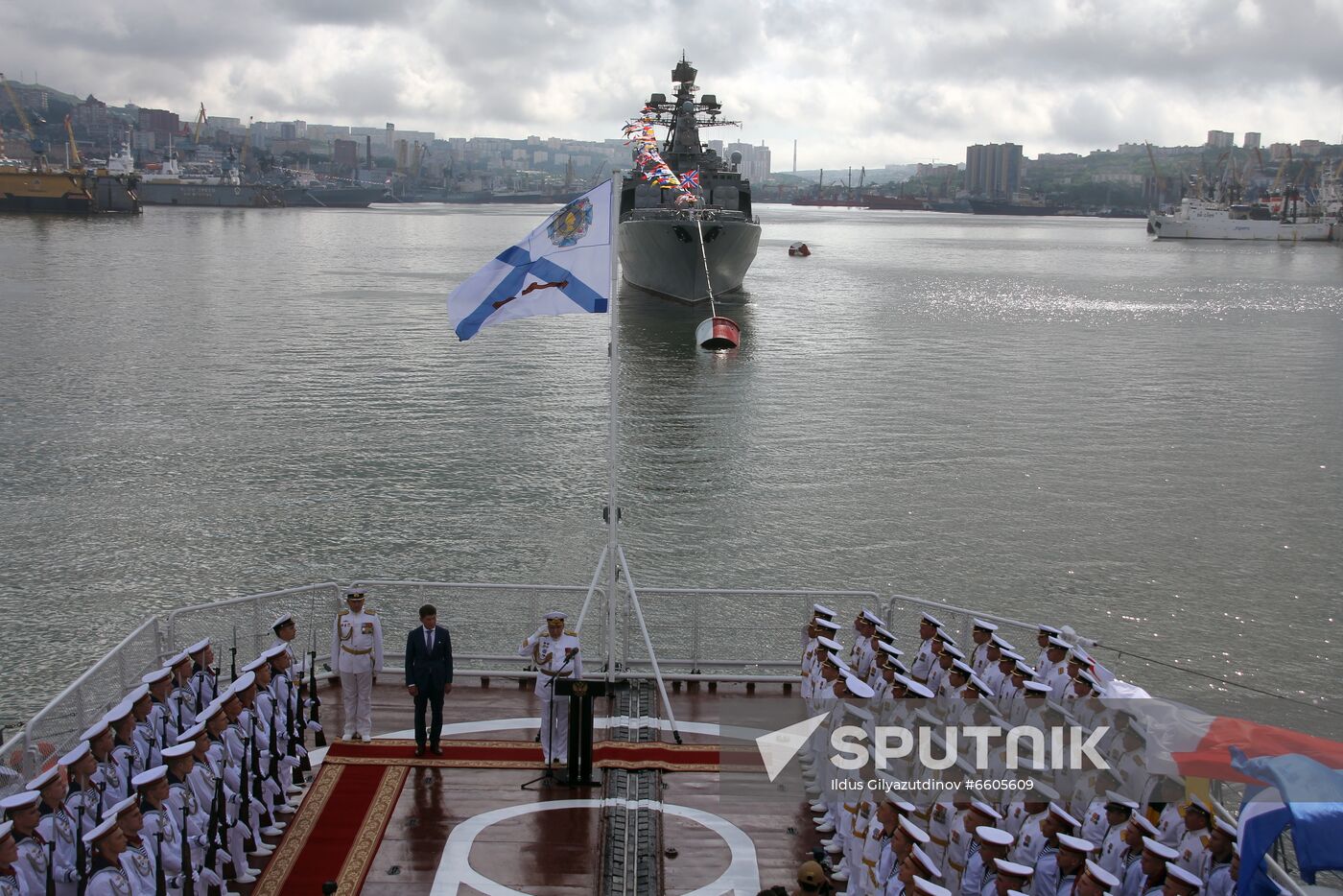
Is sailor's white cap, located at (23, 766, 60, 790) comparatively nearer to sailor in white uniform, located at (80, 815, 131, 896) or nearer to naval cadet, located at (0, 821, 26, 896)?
naval cadet, located at (0, 821, 26, 896)

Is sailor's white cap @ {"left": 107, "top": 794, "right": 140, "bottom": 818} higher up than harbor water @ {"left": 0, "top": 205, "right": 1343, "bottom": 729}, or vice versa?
sailor's white cap @ {"left": 107, "top": 794, "right": 140, "bottom": 818}

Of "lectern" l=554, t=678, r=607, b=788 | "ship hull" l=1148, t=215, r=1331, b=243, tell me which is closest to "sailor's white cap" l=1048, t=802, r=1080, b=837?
"lectern" l=554, t=678, r=607, b=788

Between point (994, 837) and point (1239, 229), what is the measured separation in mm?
199972

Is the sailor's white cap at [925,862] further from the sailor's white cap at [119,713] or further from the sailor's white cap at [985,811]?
the sailor's white cap at [119,713]

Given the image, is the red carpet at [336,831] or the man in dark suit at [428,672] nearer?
the red carpet at [336,831]

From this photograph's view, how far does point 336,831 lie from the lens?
10180mm

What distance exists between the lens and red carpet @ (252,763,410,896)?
31.0 ft

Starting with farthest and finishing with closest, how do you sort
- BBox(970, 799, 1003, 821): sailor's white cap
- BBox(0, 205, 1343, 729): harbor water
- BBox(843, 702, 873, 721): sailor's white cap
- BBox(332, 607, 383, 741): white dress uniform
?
BBox(0, 205, 1343, 729): harbor water, BBox(332, 607, 383, 741): white dress uniform, BBox(843, 702, 873, 721): sailor's white cap, BBox(970, 799, 1003, 821): sailor's white cap

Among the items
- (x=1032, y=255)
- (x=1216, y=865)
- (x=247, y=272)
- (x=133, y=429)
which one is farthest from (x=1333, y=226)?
(x=1216, y=865)

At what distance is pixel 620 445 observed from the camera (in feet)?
120

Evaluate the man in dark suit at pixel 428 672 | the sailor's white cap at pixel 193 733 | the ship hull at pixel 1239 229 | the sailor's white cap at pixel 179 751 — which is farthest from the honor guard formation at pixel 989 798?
the ship hull at pixel 1239 229

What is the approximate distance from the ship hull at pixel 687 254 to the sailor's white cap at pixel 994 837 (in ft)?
213

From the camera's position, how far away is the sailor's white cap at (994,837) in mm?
8250

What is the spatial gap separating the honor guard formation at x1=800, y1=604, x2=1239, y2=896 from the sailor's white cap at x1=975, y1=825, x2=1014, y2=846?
10 mm
